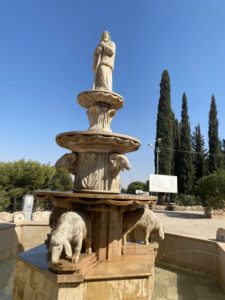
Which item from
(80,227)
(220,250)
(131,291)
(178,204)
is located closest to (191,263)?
(220,250)

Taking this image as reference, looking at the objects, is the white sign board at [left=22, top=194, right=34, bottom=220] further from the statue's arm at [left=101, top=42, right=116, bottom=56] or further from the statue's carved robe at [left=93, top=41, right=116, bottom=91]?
the statue's arm at [left=101, top=42, right=116, bottom=56]

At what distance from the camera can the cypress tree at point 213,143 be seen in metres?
34.3

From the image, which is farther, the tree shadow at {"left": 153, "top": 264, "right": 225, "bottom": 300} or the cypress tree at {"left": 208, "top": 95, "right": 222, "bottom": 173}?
the cypress tree at {"left": 208, "top": 95, "right": 222, "bottom": 173}

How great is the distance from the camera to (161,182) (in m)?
24.0

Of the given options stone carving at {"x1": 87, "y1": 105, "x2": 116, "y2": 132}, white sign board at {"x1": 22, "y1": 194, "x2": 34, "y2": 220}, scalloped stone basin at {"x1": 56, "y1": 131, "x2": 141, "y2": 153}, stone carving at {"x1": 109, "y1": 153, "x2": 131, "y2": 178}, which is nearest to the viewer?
scalloped stone basin at {"x1": 56, "y1": 131, "x2": 141, "y2": 153}

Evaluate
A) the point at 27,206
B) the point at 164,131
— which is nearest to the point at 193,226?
the point at 27,206

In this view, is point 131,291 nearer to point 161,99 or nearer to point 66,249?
point 66,249

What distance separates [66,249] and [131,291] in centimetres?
126

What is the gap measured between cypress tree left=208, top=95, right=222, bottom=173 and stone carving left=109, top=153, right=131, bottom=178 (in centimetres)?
3244

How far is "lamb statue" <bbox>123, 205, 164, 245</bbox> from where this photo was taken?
4848mm

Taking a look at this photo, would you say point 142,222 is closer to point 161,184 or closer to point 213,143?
point 161,184

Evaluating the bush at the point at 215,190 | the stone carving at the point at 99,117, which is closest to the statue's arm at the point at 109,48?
the stone carving at the point at 99,117

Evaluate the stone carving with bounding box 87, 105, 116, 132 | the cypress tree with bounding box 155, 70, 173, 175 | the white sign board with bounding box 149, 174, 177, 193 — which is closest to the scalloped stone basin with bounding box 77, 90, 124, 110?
the stone carving with bounding box 87, 105, 116, 132

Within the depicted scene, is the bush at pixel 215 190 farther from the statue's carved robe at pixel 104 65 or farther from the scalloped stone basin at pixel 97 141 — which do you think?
the scalloped stone basin at pixel 97 141
